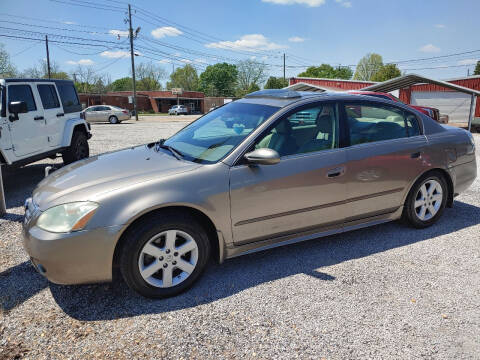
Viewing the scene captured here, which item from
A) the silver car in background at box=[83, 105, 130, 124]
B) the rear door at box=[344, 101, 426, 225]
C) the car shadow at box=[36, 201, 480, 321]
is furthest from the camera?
the silver car in background at box=[83, 105, 130, 124]

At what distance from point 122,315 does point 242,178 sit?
1406 millimetres

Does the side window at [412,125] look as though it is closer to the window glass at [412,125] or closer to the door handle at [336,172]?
the window glass at [412,125]

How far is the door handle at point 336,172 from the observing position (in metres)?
3.36

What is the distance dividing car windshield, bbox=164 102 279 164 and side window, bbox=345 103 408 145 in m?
0.87

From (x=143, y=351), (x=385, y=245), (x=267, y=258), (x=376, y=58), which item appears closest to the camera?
(x=143, y=351)

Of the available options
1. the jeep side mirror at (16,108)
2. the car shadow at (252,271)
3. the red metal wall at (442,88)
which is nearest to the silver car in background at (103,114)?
the red metal wall at (442,88)

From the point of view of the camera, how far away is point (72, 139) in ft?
26.0

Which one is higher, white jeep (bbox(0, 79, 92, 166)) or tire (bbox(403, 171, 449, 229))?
white jeep (bbox(0, 79, 92, 166))

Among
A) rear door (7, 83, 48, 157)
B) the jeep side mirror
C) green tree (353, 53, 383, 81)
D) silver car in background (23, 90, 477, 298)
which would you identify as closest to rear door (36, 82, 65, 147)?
rear door (7, 83, 48, 157)

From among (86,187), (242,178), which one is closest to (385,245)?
(242,178)

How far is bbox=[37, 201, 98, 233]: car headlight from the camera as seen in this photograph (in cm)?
254

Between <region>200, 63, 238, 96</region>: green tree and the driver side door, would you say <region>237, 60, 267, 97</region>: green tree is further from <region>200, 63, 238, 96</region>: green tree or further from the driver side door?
the driver side door

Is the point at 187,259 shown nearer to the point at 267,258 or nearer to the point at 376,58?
the point at 267,258

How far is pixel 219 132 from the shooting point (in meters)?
3.59
